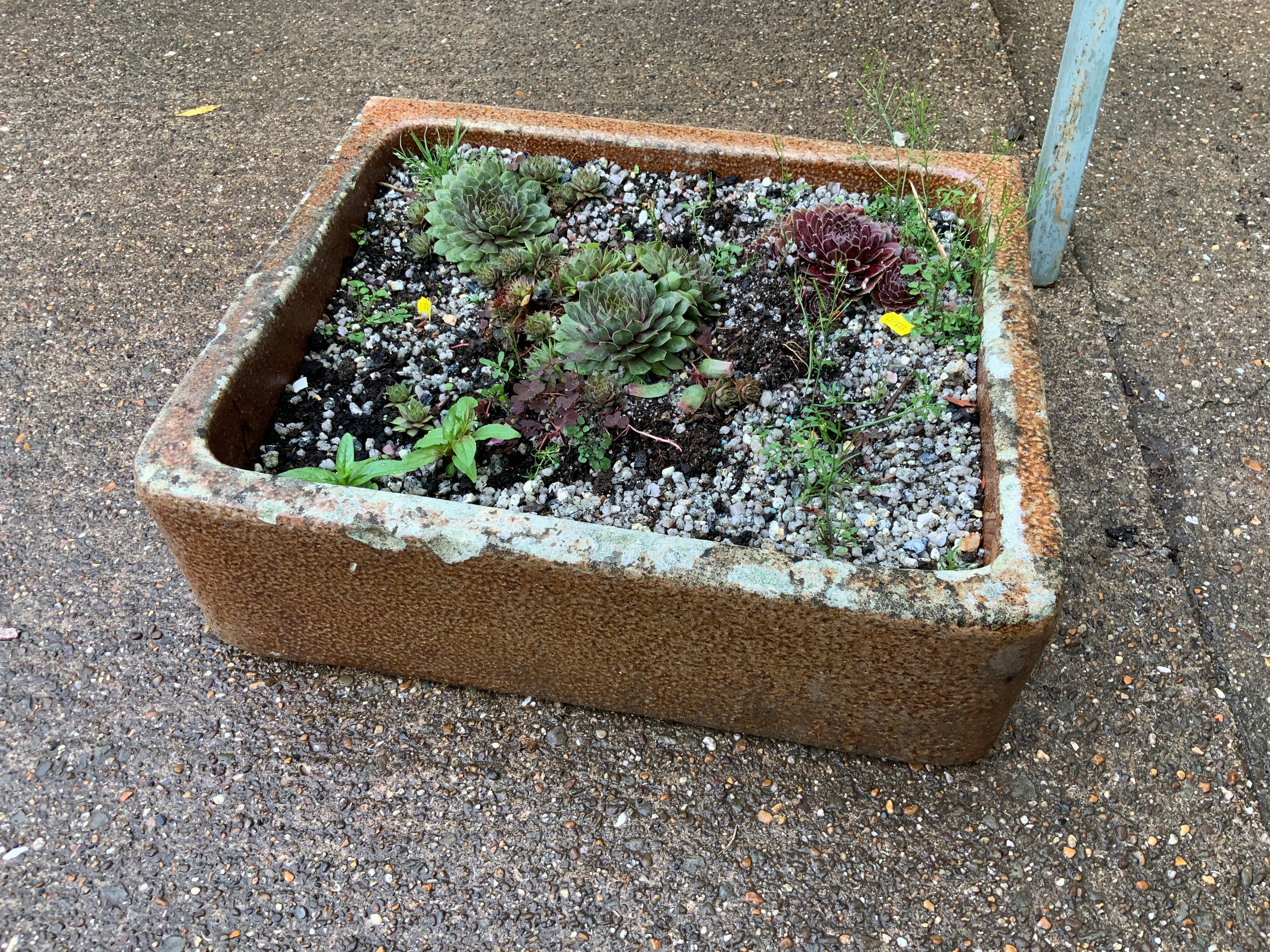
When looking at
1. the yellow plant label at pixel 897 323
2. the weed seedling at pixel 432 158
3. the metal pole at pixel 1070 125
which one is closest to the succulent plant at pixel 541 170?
the weed seedling at pixel 432 158

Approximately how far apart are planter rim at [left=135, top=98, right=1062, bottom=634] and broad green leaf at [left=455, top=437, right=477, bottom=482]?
166mm

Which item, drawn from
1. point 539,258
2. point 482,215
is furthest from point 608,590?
point 482,215

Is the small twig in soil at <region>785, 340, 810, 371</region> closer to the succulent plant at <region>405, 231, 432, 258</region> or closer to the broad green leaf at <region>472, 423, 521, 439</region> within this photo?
the broad green leaf at <region>472, 423, 521, 439</region>

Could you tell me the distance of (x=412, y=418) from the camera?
1705 mm

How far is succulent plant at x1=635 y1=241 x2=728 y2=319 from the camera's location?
1.85 metres

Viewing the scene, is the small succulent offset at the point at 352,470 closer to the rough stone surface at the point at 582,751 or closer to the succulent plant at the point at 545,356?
the succulent plant at the point at 545,356

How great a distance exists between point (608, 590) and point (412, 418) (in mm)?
529

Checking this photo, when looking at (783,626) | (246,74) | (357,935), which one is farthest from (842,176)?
(246,74)

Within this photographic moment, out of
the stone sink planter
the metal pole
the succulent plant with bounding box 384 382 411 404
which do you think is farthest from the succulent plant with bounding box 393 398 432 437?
the metal pole

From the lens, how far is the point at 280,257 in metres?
1.80

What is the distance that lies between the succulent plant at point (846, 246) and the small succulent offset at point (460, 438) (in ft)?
2.18

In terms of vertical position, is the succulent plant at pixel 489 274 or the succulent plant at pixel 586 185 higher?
the succulent plant at pixel 586 185

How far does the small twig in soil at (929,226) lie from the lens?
188 centimetres

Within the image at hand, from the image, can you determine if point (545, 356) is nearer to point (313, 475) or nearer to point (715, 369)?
point (715, 369)
